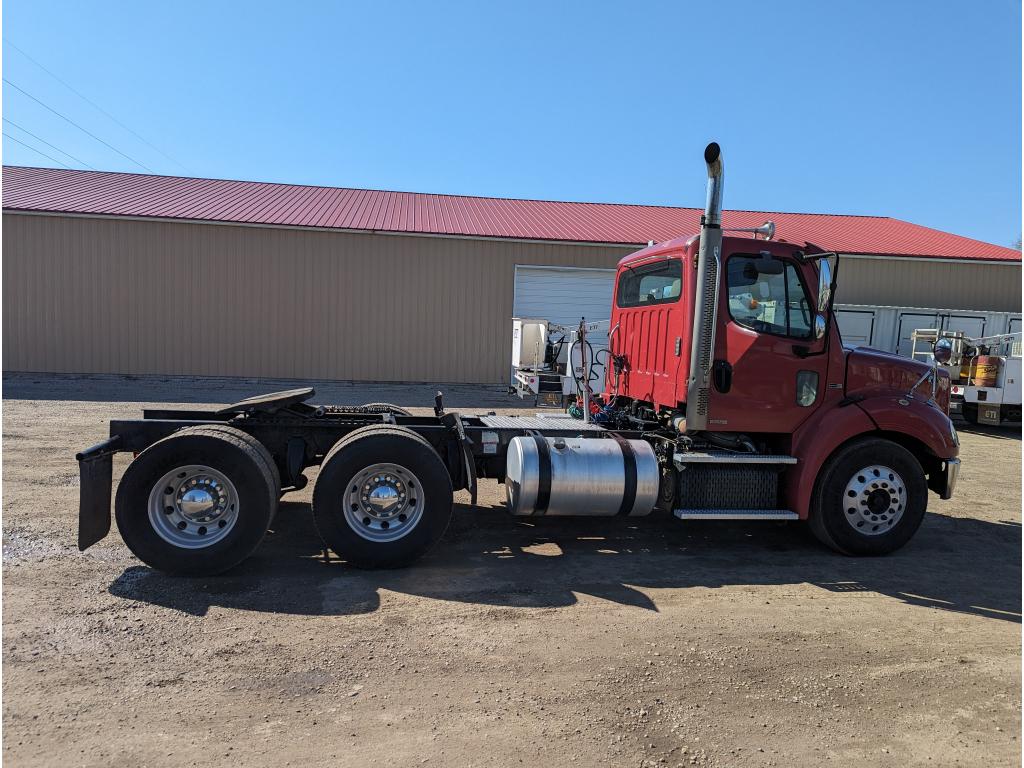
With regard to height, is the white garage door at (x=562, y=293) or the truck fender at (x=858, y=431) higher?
the white garage door at (x=562, y=293)

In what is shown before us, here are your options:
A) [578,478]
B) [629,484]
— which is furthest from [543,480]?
[629,484]

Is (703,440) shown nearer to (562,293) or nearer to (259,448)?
(259,448)

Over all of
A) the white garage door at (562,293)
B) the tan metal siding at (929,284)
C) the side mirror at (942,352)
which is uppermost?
the tan metal siding at (929,284)

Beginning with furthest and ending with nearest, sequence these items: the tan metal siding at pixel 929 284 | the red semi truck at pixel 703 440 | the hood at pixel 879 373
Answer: the tan metal siding at pixel 929 284
the hood at pixel 879 373
the red semi truck at pixel 703 440

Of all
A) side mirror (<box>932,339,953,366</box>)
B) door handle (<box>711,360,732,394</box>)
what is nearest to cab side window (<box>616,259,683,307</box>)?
door handle (<box>711,360,732,394</box>)

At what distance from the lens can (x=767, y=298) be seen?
579 cm

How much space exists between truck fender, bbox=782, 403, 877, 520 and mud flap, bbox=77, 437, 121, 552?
5421 millimetres

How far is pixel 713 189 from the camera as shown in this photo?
5562 mm

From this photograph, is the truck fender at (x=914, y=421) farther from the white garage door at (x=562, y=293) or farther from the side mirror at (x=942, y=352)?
the white garage door at (x=562, y=293)

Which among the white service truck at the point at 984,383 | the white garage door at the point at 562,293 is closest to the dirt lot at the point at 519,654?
the white service truck at the point at 984,383

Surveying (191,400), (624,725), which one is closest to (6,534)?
(624,725)

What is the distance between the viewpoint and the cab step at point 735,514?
18.4 ft

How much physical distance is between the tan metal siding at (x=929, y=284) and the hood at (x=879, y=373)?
15.8 m

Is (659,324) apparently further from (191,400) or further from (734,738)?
(191,400)
